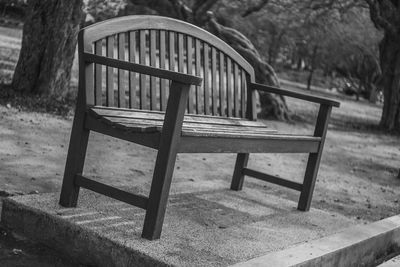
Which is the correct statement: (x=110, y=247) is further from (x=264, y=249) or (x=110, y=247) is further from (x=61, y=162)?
(x=61, y=162)

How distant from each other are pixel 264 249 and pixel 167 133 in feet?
2.96

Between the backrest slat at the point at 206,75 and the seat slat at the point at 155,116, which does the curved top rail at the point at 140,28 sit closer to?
the backrest slat at the point at 206,75

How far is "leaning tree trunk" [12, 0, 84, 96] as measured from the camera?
9.20 meters

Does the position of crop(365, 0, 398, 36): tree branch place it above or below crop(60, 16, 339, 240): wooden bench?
above

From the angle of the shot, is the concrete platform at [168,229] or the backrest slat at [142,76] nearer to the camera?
the concrete platform at [168,229]

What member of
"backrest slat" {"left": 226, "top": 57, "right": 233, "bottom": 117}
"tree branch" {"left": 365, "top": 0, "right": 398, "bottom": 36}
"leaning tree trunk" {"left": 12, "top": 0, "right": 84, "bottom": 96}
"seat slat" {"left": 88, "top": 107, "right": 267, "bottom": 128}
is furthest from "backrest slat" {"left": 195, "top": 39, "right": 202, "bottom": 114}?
"tree branch" {"left": 365, "top": 0, "right": 398, "bottom": 36}

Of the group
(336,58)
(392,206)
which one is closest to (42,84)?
(392,206)

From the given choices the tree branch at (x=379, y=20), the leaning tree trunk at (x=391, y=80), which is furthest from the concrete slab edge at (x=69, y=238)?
the leaning tree trunk at (x=391, y=80)

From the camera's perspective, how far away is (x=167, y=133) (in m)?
3.57

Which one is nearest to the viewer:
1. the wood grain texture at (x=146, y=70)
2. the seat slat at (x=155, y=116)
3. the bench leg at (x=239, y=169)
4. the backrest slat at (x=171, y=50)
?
the wood grain texture at (x=146, y=70)

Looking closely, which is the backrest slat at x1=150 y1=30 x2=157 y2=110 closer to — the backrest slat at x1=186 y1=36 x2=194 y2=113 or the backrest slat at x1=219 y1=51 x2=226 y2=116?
the backrest slat at x1=186 y1=36 x2=194 y2=113

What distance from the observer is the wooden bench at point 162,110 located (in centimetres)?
361

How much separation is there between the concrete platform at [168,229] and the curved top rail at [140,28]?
958 millimetres

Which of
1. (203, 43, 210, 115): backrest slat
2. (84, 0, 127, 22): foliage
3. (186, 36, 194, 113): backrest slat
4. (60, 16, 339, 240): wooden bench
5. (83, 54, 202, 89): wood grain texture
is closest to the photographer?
(83, 54, 202, 89): wood grain texture
